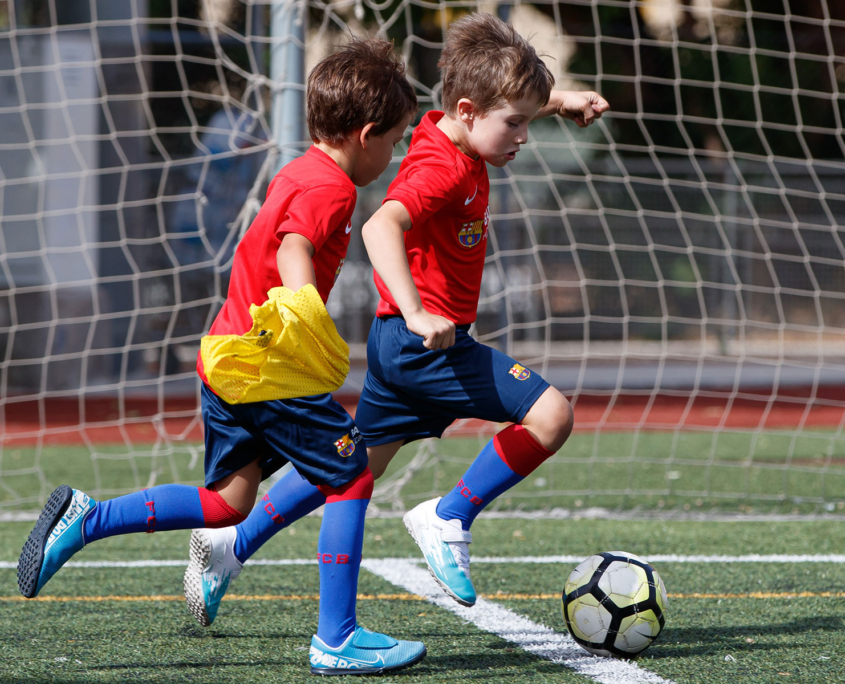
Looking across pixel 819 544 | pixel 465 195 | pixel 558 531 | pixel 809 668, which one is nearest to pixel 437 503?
pixel 465 195

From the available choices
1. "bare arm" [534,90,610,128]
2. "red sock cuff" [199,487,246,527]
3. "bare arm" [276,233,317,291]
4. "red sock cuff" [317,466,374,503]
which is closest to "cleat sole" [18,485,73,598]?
"red sock cuff" [199,487,246,527]

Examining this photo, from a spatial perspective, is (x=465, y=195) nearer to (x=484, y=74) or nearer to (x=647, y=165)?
(x=484, y=74)

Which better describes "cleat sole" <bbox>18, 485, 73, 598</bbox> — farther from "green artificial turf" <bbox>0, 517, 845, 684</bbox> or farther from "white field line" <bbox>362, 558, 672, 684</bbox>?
"white field line" <bbox>362, 558, 672, 684</bbox>

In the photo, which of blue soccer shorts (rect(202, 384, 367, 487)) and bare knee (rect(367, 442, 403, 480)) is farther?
bare knee (rect(367, 442, 403, 480))

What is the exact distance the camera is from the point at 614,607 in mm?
2484

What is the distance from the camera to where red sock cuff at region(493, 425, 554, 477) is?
2.56 m

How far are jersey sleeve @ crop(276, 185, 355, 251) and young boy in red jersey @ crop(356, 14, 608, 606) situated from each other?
131mm

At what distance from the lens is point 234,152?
16.0 ft

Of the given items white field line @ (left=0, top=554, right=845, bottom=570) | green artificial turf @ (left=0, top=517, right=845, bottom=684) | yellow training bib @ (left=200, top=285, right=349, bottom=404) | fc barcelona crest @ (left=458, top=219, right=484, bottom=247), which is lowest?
white field line @ (left=0, top=554, right=845, bottom=570)

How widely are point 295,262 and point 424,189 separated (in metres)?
0.42

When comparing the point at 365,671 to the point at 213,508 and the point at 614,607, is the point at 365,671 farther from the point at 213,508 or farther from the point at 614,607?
the point at 614,607

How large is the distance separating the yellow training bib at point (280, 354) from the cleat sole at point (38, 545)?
49 cm

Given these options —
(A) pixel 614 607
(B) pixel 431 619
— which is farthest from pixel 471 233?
(B) pixel 431 619

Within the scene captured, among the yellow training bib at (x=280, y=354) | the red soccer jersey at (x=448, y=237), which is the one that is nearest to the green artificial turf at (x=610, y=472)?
the red soccer jersey at (x=448, y=237)
